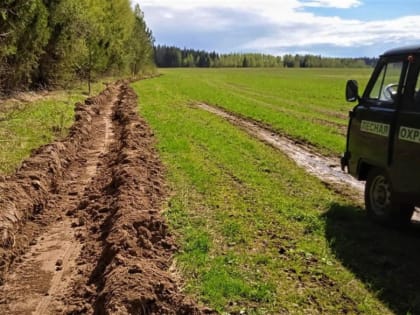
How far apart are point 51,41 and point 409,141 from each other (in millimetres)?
26163

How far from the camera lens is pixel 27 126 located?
15062 mm

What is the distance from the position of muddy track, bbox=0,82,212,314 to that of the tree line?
744cm

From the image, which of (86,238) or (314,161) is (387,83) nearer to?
(86,238)

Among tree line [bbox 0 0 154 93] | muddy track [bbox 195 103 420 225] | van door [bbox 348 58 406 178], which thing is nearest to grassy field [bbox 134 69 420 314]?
muddy track [bbox 195 103 420 225]

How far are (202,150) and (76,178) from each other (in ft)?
12.5

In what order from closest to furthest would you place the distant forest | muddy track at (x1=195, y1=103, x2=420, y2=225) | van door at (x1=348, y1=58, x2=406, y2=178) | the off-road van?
the off-road van < van door at (x1=348, y1=58, x2=406, y2=178) < muddy track at (x1=195, y1=103, x2=420, y2=225) < the distant forest

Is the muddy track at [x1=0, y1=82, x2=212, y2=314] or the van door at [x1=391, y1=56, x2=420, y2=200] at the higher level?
the van door at [x1=391, y1=56, x2=420, y2=200]

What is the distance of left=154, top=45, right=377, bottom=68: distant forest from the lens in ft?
541

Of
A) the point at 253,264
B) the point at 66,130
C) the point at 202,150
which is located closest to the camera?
the point at 253,264

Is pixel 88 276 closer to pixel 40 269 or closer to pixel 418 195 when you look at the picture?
pixel 40 269

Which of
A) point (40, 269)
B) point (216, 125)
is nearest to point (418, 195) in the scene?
point (40, 269)

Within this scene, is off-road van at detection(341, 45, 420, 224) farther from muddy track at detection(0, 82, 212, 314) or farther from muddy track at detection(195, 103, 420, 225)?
muddy track at detection(0, 82, 212, 314)

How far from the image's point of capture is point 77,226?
299 inches

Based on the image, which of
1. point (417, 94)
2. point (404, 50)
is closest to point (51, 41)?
point (404, 50)
